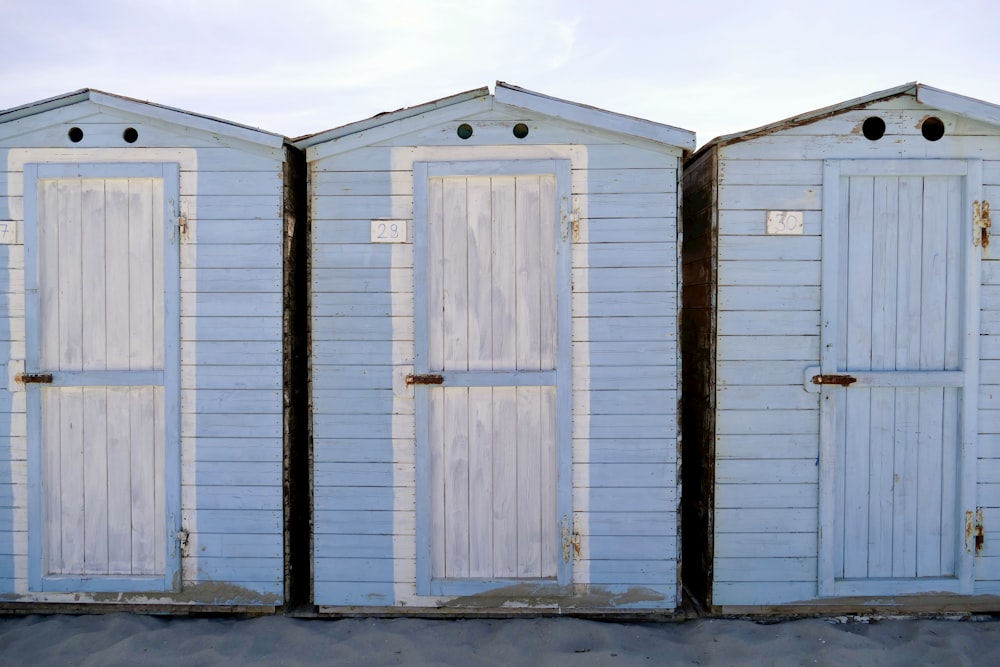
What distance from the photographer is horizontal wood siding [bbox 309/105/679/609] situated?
405 cm

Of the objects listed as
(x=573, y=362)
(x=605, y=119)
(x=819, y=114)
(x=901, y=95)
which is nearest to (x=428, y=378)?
(x=573, y=362)

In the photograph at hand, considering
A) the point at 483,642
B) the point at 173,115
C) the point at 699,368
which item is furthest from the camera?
the point at 699,368

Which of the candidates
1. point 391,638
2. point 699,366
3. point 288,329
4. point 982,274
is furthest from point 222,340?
point 982,274

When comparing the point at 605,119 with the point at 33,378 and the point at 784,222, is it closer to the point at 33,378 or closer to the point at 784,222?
the point at 784,222

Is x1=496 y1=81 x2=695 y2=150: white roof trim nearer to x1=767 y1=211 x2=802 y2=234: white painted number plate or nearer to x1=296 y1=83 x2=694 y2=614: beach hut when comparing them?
x1=296 y1=83 x2=694 y2=614: beach hut

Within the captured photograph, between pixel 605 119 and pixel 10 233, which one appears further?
pixel 10 233

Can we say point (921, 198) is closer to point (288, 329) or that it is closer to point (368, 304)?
point (368, 304)

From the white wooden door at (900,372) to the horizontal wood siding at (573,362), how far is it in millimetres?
987

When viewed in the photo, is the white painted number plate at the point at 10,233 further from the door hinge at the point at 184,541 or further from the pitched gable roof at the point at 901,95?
the pitched gable roof at the point at 901,95

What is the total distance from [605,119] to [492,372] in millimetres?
1573

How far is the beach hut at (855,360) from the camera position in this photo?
13.3 feet

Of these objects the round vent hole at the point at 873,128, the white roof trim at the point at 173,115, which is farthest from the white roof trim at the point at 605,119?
the white roof trim at the point at 173,115

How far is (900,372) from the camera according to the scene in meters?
4.08

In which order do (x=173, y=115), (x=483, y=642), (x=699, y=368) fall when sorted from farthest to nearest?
(x=699, y=368) → (x=173, y=115) → (x=483, y=642)
